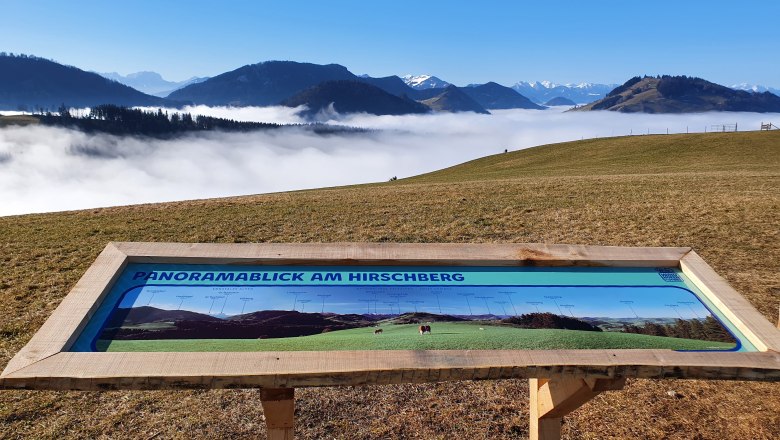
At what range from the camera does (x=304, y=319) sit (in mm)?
3695

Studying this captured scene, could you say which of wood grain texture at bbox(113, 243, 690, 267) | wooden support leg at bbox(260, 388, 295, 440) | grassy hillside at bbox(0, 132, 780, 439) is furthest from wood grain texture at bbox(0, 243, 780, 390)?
grassy hillside at bbox(0, 132, 780, 439)

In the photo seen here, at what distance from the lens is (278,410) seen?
3.60 meters

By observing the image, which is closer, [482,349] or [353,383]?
[353,383]

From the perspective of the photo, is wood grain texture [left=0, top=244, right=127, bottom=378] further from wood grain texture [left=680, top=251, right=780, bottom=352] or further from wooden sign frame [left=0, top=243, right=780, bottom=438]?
wood grain texture [left=680, top=251, right=780, bottom=352]

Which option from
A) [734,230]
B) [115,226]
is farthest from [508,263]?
[115,226]

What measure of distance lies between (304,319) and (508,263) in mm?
1866

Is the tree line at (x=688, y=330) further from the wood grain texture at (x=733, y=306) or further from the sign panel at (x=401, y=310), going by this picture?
the wood grain texture at (x=733, y=306)

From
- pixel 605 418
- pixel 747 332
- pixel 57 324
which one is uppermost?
pixel 57 324

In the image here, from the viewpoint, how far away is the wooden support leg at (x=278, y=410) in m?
3.51

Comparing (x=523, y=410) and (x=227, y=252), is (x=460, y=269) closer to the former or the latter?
(x=227, y=252)

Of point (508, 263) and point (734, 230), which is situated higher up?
point (508, 263)

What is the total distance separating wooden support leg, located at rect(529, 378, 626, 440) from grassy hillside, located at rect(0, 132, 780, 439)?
5.04 feet

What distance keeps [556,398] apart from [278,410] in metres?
2.02

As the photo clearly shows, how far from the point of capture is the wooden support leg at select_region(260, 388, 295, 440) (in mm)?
3510
